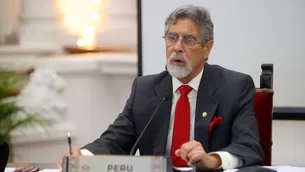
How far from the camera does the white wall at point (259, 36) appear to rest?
2902 mm

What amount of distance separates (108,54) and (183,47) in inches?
50.0

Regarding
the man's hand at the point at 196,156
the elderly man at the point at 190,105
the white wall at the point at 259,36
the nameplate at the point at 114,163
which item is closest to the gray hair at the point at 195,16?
the elderly man at the point at 190,105

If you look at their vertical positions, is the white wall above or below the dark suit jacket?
above

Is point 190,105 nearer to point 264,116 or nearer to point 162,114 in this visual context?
point 162,114

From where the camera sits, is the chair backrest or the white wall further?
the white wall

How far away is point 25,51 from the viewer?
322cm

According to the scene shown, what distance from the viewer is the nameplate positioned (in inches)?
49.1

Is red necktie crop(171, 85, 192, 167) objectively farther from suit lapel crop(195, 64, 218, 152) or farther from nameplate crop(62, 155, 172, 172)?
nameplate crop(62, 155, 172, 172)

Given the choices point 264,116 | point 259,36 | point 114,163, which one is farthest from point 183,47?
point 259,36

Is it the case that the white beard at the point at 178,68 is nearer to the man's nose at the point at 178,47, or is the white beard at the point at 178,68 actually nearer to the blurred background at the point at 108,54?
the man's nose at the point at 178,47

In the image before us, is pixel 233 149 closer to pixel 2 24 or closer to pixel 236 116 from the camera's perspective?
pixel 236 116

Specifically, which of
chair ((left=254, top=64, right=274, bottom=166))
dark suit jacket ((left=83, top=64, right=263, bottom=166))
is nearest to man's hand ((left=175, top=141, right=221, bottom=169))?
dark suit jacket ((left=83, top=64, right=263, bottom=166))

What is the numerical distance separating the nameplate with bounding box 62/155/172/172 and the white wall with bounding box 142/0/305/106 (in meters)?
1.80

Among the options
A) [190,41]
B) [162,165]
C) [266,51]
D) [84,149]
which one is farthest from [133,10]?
[162,165]
